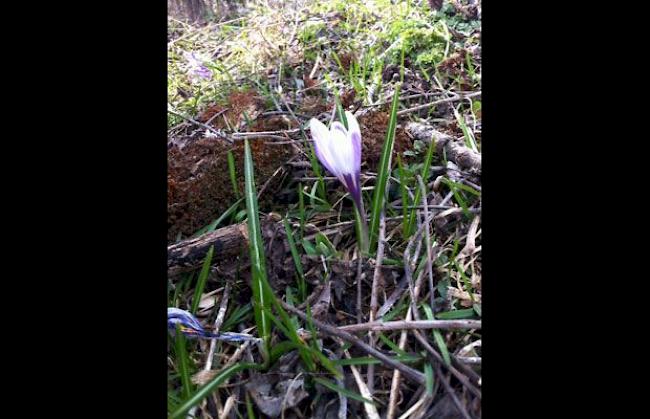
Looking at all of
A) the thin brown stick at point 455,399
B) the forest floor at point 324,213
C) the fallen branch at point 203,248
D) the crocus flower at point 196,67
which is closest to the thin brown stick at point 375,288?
the forest floor at point 324,213

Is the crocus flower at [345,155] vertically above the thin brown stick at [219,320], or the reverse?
the crocus flower at [345,155]

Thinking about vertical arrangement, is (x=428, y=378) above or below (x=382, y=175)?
below

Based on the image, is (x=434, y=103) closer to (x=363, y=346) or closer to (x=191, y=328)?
(x=363, y=346)

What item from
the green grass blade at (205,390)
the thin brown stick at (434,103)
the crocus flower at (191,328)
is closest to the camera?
the green grass blade at (205,390)

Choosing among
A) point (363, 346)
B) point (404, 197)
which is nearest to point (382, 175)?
point (404, 197)

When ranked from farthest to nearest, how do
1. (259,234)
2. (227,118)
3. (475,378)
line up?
(227,118) → (259,234) → (475,378)

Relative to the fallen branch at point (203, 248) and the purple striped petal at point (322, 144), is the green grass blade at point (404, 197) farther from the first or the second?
the fallen branch at point (203, 248)
